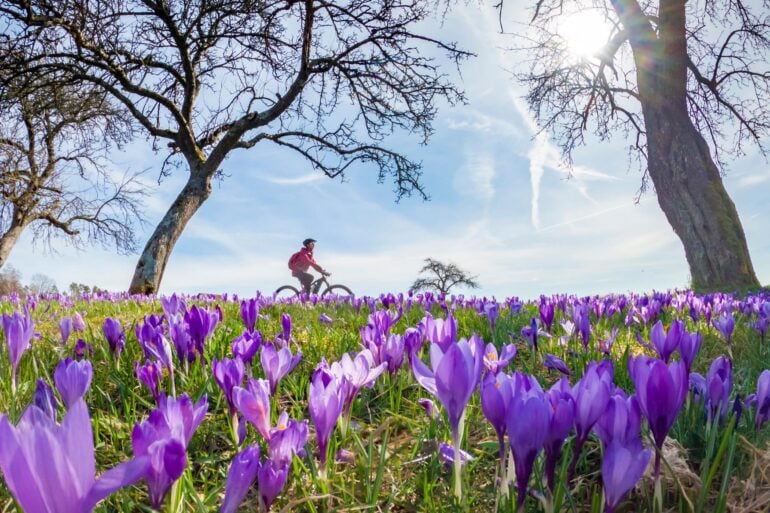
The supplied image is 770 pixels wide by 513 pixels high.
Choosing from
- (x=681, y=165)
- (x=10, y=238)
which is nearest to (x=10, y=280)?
(x=10, y=238)

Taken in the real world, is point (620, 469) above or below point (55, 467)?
below

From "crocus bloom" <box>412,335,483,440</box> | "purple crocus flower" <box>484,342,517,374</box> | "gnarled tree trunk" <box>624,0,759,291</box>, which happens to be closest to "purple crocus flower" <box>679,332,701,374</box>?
"purple crocus flower" <box>484,342,517,374</box>

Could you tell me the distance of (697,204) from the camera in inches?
517

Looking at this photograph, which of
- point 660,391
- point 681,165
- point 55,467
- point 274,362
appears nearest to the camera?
point 55,467

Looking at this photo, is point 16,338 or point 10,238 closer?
point 16,338

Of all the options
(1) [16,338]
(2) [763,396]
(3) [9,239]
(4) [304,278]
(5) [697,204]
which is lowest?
(2) [763,396]

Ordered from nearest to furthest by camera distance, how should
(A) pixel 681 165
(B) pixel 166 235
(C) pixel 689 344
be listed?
(C) pixel 689 344 → (A) pixel 681 165 → (B) pixel 166 235

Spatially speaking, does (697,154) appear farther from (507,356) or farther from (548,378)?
(507,356)

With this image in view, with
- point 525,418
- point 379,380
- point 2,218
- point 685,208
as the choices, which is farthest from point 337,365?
point 2,218

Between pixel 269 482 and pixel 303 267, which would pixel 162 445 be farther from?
pixel 303 267

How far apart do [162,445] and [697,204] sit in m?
14.4

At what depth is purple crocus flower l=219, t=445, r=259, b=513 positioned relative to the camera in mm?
937

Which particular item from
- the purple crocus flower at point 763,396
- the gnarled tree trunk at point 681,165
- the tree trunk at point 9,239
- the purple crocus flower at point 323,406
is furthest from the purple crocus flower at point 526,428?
the tree trunk at point 9,239

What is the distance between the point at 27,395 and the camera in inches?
94.9
